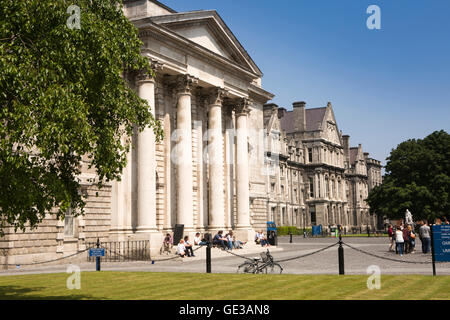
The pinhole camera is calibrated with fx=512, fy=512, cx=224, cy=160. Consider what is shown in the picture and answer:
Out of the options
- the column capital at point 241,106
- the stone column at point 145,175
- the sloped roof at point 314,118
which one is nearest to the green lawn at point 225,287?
the stone column at point 145,175

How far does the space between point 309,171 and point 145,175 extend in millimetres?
74268

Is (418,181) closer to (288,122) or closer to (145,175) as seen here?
(288,122)

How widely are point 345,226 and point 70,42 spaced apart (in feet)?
341

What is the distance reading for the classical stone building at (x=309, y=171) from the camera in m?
87.6

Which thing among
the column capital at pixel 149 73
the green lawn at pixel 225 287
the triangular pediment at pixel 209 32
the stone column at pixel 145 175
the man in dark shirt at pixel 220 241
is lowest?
the green lawn at pixel 225 287

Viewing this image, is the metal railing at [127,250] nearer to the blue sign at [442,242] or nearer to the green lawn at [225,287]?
the green lawn at [225,287]

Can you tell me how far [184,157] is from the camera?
34.6 meters

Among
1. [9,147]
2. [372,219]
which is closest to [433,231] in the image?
[9,147]

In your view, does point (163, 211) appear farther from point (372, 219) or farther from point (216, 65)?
point (372, 219)

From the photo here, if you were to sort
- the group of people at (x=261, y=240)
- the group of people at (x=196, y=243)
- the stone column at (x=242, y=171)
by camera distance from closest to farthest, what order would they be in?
the group of people at (x=196, y=243)
the stone column at (x=242, y=171)
the group of people at (x=261, y=240)

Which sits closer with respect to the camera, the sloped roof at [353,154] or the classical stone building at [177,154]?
the classical stone building at [177,154]

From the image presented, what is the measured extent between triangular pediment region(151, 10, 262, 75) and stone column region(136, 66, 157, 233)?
5010 millimetres

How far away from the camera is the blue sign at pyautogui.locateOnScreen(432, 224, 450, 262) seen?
2052cm

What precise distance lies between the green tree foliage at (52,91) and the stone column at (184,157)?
21.4m
